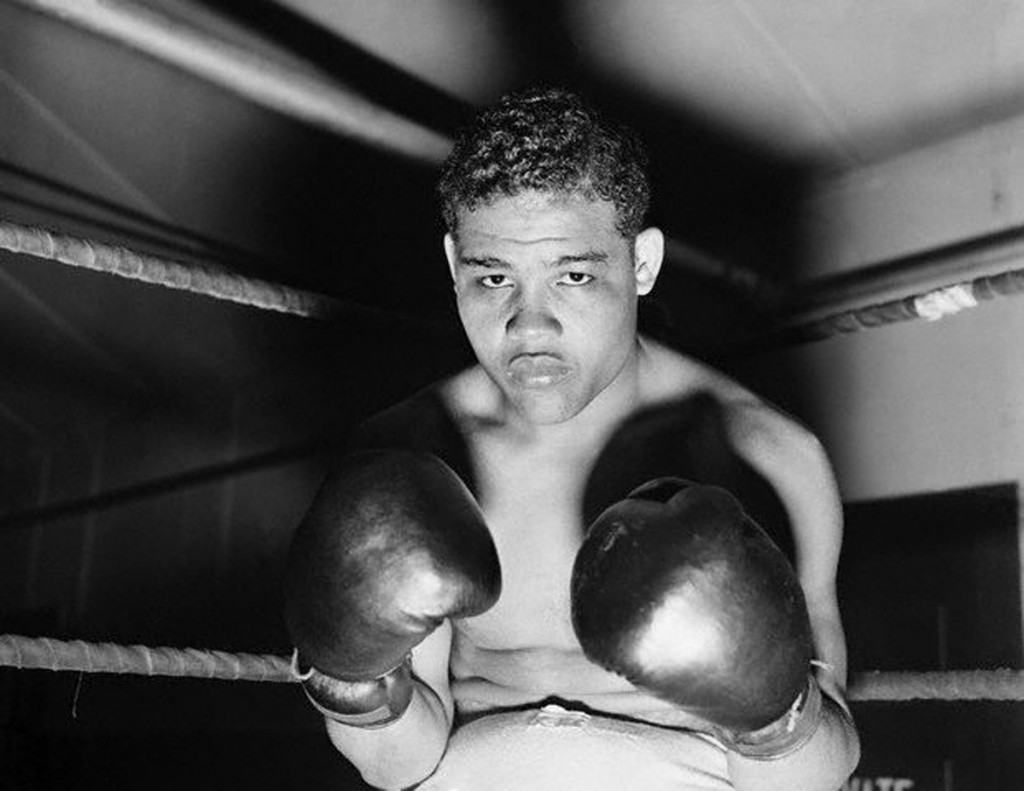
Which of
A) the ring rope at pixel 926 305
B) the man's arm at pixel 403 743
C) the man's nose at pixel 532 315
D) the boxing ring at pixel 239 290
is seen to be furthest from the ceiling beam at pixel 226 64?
the man's arm at pixel 403 743

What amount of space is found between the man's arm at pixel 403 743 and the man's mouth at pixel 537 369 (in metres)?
0.30

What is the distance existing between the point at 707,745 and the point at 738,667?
269 millimetres

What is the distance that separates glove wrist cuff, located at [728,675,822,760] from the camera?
110 cm

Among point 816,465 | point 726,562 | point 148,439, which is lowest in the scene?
point 726,562

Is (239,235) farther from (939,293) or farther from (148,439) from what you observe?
(939,293)

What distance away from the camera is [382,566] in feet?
3.59

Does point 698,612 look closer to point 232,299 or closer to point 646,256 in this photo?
point 646,256

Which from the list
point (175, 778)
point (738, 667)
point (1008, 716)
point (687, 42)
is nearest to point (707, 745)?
point (738, 667)

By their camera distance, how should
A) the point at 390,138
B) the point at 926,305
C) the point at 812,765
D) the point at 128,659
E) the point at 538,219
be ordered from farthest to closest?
the point at 390,138
the point at 926,305
the point at 128,659
the point at 538,219
the point at 812,765

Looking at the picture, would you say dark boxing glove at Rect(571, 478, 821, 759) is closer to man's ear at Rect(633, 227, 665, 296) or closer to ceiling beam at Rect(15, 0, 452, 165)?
man's ear at Rect(633, 227, 665, 296)

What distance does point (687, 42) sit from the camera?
2730 millimetres

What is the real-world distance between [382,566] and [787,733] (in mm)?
406

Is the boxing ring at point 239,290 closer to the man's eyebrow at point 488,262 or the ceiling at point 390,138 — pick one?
the ceiling at point 390,138

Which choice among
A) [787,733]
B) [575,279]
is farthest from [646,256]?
[787,733]
